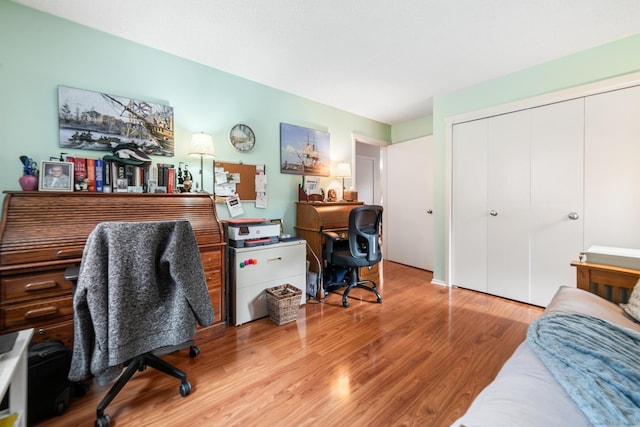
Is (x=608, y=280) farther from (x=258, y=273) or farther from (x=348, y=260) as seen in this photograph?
(x=258, y=273)

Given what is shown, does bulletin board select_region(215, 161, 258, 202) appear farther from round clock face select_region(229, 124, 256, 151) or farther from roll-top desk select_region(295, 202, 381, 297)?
roll-top desk select_region(295, 202, 381, 297)

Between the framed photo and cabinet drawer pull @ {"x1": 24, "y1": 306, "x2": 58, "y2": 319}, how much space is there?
744 millimetres

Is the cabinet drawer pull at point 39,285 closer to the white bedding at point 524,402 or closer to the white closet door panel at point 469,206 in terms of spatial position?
the white bedding at point 524,402

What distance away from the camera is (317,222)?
2.85 m

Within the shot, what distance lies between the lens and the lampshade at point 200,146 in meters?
2.24

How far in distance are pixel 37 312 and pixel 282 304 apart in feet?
4.92

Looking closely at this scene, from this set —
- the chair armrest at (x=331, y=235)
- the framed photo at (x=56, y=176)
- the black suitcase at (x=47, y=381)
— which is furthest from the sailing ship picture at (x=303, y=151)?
the black suitcase at (x=47, y=381)

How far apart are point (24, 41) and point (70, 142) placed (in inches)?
26.9

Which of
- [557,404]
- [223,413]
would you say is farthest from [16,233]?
[557,404]

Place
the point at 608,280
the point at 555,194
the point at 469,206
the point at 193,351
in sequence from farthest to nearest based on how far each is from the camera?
the point at 469,206 → the point at 555,194 → the point at 193,351 → the point at 608,280

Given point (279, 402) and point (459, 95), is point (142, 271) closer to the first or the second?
point (279, 402)

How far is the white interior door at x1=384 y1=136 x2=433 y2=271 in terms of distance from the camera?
3.88 m

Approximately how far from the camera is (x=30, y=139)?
1.77 metres

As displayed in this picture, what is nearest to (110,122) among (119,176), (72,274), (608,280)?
(119,176)
